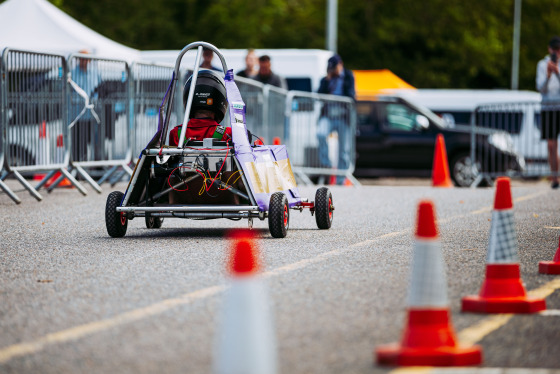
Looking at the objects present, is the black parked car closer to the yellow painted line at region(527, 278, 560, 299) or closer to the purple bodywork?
the purple bodywork

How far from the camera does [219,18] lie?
49.8 metres

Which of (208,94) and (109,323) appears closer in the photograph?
(109,323)

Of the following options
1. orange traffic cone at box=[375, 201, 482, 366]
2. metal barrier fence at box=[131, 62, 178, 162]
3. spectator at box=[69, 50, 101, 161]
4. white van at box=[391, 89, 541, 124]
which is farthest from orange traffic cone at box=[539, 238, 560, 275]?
white van at box=[391, 89, 541, 124]

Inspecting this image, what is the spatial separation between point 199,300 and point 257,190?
135 inches

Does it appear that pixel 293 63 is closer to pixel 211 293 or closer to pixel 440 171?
pixel 440 171

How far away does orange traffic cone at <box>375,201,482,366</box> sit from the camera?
4777 millimetres

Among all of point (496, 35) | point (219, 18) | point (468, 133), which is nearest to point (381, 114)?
point (468, 133)

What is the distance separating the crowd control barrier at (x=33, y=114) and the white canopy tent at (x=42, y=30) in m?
8.01

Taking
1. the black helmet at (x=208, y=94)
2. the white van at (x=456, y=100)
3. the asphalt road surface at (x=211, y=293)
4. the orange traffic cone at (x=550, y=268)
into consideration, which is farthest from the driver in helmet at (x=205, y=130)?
the white van at (x=456, y=100)

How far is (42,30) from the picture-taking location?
24016 millimetres

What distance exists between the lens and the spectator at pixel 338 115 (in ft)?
69.8

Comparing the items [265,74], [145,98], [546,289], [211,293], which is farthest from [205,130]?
[265,74]

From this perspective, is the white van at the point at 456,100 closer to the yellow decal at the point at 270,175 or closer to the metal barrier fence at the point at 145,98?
the metal barrier fence at the point at 145,98

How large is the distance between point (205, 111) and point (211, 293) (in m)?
3.99
